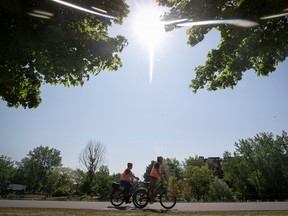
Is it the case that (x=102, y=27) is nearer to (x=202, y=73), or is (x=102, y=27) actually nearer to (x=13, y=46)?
(x=13, y=46)

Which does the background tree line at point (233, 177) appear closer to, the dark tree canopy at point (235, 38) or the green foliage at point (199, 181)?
the green foliage at point (199, 181)

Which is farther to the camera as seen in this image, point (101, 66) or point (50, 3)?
point (101, 66)

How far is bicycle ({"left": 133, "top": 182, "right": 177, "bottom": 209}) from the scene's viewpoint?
11.4m

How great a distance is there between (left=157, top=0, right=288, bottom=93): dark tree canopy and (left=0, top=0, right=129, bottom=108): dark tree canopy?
8.08 feet

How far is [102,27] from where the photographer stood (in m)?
9.72

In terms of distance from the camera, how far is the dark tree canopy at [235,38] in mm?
8172

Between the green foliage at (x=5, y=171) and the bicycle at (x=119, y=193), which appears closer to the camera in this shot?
the bicycle at (x=119, y=193)

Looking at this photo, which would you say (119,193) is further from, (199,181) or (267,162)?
(267,162)

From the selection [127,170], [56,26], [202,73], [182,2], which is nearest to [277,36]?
[202,73]

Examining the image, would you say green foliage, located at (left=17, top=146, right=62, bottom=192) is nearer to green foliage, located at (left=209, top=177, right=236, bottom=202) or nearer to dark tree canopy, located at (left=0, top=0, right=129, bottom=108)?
green foliage, located at (left=209, top=177, right=236, bottom=202)

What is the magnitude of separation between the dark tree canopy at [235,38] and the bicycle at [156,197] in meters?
4.88

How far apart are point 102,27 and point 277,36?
6.30 m

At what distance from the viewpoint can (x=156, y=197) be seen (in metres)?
11.7

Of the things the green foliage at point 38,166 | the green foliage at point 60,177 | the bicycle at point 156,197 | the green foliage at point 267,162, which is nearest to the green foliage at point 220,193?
the green foliage at point 267,162
